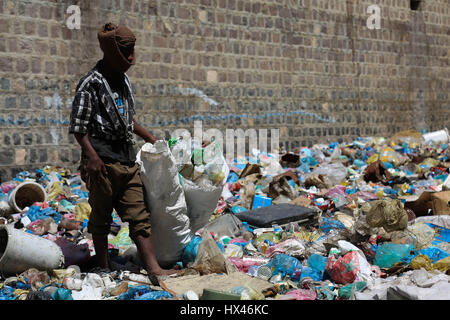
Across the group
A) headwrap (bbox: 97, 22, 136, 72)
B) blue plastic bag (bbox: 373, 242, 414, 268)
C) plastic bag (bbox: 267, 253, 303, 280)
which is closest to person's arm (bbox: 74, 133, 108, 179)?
headwrap (bbox: 97, 22, 136, 72)

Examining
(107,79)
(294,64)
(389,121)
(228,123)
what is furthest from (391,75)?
(107,79)

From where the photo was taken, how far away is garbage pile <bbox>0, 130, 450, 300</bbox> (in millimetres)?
2945

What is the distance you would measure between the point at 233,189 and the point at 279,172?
1076 millimetres

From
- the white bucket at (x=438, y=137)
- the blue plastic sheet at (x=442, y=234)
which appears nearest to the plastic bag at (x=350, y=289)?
the blue plastic sheet at (x=442, y=234)

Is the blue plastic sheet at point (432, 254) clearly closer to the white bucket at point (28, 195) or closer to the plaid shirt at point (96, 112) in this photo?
the plaid shirt at point (96, 112)

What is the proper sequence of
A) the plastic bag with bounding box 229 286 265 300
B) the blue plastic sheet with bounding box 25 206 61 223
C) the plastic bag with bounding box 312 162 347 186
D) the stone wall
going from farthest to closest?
the plastic bag with bounding box 312 162 347 186
the stone wall
the blue plastic sheet with bounding box 25 206 61 223
the plastic bag with bounding box 229 286 265 300

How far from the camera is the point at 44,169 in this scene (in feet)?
21.0

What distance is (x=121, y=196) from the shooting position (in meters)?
3.24

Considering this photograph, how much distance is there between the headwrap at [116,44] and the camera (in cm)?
313

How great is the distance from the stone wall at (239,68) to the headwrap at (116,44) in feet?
11.4

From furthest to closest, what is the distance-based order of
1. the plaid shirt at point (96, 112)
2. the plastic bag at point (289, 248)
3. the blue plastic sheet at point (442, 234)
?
the blue plastic sheet at point (442, 234), the plastic bag at point (289, 248), the plaid shirt at point (96, 112)

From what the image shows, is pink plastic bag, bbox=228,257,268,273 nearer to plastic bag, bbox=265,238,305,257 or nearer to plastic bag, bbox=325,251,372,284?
plastic bag, bbox=265,238,305,257

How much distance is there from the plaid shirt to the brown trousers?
20 cm

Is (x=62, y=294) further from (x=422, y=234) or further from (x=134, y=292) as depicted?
(x=422, y=234)
